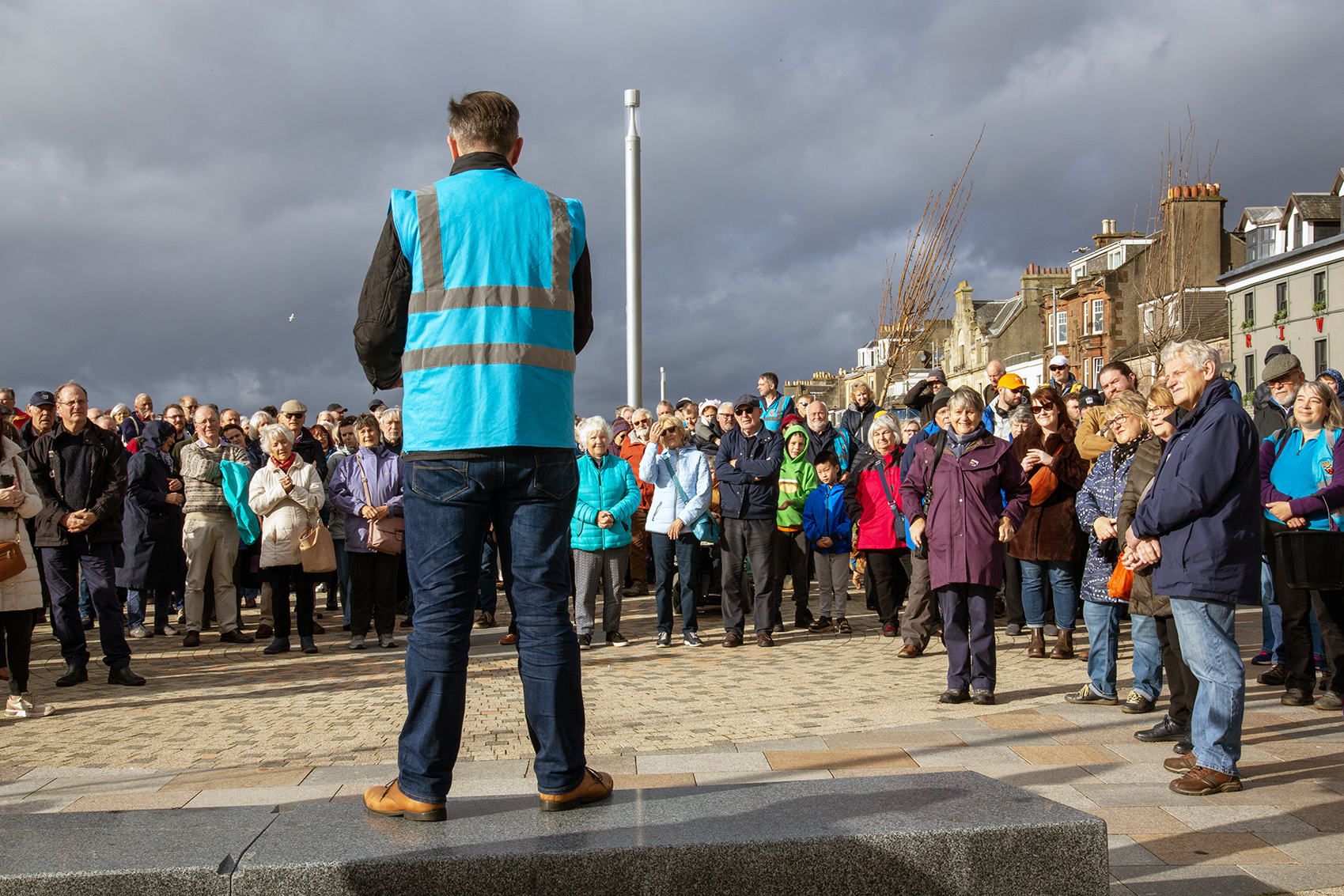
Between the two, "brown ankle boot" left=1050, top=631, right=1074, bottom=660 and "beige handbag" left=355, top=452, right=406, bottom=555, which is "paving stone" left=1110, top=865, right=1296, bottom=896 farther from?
"beige handbag" left=355, top=452, right=406, bottom=555

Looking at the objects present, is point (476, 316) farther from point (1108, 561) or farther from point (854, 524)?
point (854, 524)

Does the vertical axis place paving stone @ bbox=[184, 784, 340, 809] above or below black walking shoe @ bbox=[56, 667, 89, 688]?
below

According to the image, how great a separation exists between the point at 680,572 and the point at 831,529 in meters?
1.64

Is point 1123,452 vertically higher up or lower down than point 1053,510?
higher up

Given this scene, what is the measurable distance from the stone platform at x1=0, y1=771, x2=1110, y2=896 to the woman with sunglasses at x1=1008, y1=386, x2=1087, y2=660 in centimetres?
584

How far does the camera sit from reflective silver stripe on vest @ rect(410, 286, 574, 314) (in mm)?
3570

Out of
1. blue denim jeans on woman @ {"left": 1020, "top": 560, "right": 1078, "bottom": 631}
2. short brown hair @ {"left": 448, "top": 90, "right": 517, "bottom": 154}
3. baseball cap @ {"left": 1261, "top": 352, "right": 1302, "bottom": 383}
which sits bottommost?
blue denim jeans on woman @ {"left": 1020, "top": 560, "right": 1078, "bottom": 631}

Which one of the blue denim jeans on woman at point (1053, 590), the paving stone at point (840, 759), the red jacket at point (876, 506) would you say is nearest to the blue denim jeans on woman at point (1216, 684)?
the paving stone at point (840, 759)

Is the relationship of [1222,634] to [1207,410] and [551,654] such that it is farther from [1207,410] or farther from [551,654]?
[551,654]

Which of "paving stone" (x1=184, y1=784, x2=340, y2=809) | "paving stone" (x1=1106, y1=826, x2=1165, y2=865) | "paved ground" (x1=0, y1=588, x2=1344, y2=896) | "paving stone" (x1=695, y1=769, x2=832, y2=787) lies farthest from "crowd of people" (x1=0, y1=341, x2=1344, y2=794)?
"paving stone" (x1=184, y1=784, x2=340, y2=809)

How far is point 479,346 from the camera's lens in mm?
3566

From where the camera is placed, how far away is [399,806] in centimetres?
356

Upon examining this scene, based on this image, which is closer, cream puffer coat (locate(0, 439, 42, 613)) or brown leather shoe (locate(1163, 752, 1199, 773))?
brown leather shoe (locate(1163, 752, 1199, 773))

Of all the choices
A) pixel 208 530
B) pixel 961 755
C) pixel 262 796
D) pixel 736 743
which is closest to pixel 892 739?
pixel 961 755
